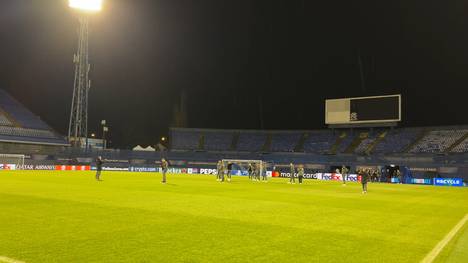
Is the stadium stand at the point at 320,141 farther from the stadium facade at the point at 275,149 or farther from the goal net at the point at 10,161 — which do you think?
the goal net at the point at 10,161

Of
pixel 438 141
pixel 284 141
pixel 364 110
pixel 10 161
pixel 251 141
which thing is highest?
pixel 364 110

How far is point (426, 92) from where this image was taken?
65312 mm

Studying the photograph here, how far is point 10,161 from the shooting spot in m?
58.2

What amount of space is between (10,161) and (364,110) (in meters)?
58.9

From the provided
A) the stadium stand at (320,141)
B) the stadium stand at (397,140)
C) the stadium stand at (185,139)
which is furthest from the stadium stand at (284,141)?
the stadium stand at (397,140)

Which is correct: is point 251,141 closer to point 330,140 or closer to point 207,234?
point 330,140

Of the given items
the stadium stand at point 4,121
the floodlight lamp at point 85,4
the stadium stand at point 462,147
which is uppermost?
the floodlight lamp at point 85,4

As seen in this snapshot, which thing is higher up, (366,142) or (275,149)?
(366,142)

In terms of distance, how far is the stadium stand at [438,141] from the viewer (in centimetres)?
6444

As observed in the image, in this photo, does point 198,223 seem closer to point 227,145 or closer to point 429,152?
point 429,152

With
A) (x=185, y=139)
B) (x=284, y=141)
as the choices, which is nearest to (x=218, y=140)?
(x=185, y=139)

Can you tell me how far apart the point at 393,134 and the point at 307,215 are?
211 feet

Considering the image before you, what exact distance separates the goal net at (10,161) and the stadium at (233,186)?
206 millimetres

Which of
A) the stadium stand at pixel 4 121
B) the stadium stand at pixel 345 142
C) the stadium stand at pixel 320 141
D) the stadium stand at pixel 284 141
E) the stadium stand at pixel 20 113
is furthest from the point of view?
Answer: the stadium stand at pixel 284 141
